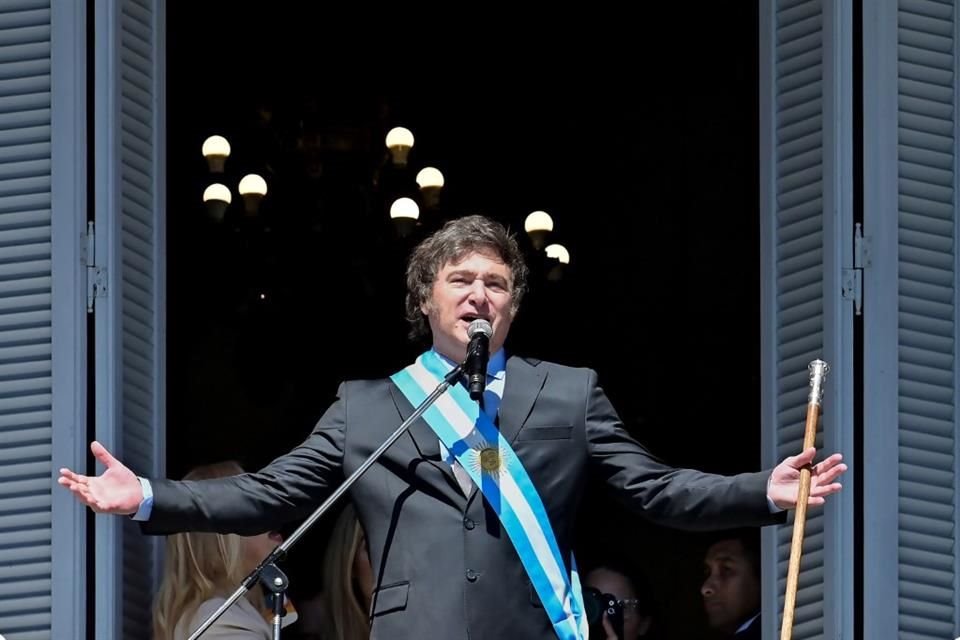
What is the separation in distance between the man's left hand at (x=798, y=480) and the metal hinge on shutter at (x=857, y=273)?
646 mm

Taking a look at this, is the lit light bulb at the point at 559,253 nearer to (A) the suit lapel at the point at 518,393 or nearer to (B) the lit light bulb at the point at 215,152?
(B) the lit light bulb at the point at 215,152

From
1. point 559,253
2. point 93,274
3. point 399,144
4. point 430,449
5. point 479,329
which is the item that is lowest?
point 430,449

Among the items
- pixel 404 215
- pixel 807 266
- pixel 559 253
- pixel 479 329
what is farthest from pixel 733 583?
pixel 479 329

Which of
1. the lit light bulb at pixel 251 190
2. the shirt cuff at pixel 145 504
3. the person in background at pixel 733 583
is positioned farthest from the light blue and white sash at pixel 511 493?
the lit light bulb at pixel 251 190

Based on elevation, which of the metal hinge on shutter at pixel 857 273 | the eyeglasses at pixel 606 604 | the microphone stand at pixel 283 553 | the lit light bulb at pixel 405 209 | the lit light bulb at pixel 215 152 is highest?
the lit light bulb at pixel 215 152

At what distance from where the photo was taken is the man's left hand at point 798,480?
448cm

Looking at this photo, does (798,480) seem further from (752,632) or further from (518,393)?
(752,632)

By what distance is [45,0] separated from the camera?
535 centimetres

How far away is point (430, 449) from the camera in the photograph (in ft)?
15.8

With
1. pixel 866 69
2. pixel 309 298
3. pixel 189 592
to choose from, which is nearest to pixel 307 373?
pixel 309 298

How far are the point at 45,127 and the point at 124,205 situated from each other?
297mm

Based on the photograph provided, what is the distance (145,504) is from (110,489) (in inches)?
3.6

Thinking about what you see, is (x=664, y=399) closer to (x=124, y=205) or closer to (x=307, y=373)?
(x=307, y=373)

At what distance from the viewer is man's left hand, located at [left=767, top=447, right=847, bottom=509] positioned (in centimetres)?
448
